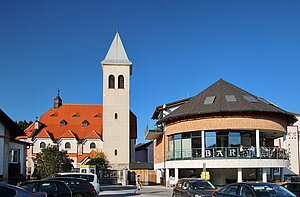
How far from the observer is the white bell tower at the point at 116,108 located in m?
61.5

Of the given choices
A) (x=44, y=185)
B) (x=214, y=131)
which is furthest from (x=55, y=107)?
(x=44, y=185)

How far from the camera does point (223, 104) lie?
107ft

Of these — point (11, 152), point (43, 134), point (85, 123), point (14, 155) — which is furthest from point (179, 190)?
point (85, 123)

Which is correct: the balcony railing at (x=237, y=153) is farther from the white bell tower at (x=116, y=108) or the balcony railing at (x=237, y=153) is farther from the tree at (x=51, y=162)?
the white bell tower at (x=116, y=108)

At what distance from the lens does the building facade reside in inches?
1081

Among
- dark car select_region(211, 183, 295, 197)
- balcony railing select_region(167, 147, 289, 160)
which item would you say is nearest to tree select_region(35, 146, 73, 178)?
balcony railing select_region(167, 147, 289, 160)

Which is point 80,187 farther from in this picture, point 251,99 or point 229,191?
point 251,99

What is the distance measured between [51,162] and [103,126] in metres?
28.8

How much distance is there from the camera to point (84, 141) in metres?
66.9

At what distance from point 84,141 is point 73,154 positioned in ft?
9.93

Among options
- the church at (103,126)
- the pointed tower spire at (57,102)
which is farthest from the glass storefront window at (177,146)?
the pointed tower spire at (57,102)

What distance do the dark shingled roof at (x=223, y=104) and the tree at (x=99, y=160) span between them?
82.4 ft

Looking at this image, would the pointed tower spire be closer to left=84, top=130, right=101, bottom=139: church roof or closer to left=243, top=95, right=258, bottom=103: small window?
left=84, top=130, right=101, bottom=139: church roof

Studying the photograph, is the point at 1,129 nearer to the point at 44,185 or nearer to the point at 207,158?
the point at 44,185
